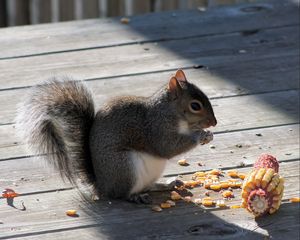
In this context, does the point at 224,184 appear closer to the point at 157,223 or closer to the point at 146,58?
the point at 157,223

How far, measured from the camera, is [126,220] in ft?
7.64

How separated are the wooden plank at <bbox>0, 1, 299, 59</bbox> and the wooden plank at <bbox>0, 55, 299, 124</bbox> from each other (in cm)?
33

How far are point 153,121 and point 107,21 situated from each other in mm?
1327

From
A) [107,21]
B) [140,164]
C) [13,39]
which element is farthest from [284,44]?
[140,164]

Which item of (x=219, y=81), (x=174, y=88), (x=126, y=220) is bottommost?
(x=126, y=220)

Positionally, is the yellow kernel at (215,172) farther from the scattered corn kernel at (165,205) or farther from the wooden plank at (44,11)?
the wooden plank at (44,11)

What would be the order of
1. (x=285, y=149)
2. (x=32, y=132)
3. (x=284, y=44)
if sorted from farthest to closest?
(x=284, y=44) < (x=285, y=149) < (x=32, y=132)

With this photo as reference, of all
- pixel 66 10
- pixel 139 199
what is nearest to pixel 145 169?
pixel 139 199

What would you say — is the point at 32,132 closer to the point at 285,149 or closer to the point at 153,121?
the point at 153,121

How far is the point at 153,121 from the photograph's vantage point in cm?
250

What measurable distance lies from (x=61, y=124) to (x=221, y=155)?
51cm

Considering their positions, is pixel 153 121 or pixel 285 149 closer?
pixel 153 121

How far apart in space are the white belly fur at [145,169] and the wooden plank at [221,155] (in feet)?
0.45

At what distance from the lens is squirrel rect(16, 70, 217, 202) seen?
2.42m
